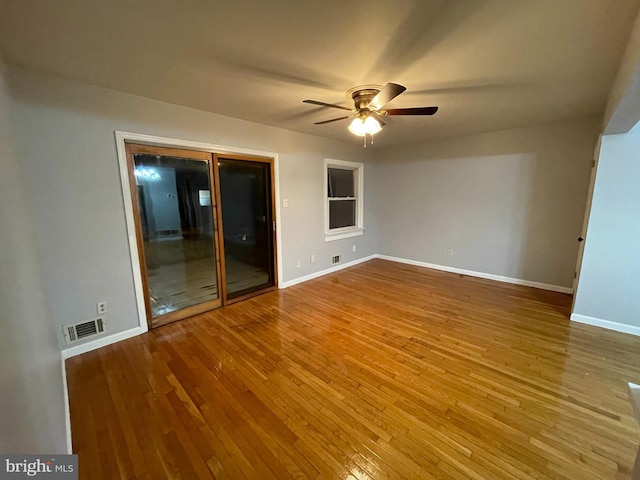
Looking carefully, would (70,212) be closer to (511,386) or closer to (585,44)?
(511,386)

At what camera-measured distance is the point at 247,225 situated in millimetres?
3797

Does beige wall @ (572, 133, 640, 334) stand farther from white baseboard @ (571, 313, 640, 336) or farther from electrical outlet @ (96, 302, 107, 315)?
electrical outlet @ (96, 302, 107, 315)

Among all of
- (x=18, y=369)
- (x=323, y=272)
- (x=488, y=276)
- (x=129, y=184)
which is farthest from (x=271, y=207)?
(x=488, y=276)

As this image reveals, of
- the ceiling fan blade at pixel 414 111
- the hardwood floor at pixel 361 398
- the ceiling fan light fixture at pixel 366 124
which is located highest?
the ceiling fan blade at pixel 414 111

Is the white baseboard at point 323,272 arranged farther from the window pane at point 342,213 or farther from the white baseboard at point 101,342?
the white baseboard at point 101,342

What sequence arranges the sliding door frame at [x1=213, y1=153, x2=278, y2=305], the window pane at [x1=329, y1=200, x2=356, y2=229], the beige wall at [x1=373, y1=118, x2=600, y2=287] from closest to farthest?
the sliding door frame at [x1=213, y1=153, x2=278, y2=305] < the beige wall at [x1=373, y1=118, x2=600, y2=287] < the window pane at [x1=329, y1=200, x2=356, y2=229]

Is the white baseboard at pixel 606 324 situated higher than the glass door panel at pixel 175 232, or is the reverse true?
the glass door panel at pixel 175 232

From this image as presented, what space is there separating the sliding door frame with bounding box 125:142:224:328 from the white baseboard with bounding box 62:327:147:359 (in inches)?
6.4

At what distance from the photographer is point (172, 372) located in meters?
2.19

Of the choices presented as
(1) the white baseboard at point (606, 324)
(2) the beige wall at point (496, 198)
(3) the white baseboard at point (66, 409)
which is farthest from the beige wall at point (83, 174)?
(1) the white baseboard at point (606, 324)

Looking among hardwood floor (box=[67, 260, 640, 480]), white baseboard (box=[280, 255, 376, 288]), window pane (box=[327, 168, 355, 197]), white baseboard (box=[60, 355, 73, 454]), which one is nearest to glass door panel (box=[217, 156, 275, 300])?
white baseboard (box=[280, 255, 376, 288])

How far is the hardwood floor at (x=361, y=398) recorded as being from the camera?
Answer: 1.46 m

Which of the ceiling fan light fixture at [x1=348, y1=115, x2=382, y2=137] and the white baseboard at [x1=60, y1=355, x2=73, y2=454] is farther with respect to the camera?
the ceiling fan light fixture at [x1=348, y1=115, x2=382, y2=137]

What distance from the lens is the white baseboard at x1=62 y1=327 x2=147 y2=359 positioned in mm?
2390
